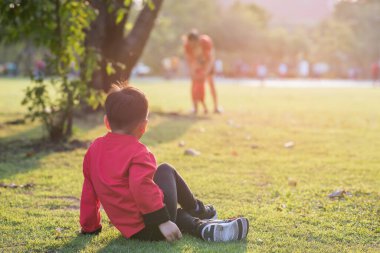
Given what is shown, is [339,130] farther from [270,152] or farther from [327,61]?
[327,61]

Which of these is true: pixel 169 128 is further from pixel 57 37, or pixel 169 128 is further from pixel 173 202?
pixel 173 202

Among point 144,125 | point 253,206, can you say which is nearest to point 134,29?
point 253,206

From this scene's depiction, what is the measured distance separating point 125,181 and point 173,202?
0.40 m

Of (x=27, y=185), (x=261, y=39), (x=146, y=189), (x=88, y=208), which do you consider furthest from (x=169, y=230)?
(x=261, y=39)

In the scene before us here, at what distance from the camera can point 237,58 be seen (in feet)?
208

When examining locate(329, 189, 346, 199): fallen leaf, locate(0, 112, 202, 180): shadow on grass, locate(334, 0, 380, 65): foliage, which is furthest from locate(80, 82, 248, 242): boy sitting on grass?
locate(334, 0, 380, 65): foliage

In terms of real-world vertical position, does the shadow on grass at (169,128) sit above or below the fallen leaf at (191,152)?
below

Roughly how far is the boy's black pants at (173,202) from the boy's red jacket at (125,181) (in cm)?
9

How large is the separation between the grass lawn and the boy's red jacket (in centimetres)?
22

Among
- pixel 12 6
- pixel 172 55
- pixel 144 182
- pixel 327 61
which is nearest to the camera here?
pixel 144 182

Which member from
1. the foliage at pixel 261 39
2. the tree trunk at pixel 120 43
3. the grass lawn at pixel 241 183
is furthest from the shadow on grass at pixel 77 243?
the foliage at pixel 261 39

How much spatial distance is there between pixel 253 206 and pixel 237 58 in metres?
58.9

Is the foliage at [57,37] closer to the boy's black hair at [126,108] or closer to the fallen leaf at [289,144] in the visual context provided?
the fallen leaf at [289,144]

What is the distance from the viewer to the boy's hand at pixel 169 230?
3.79 m
